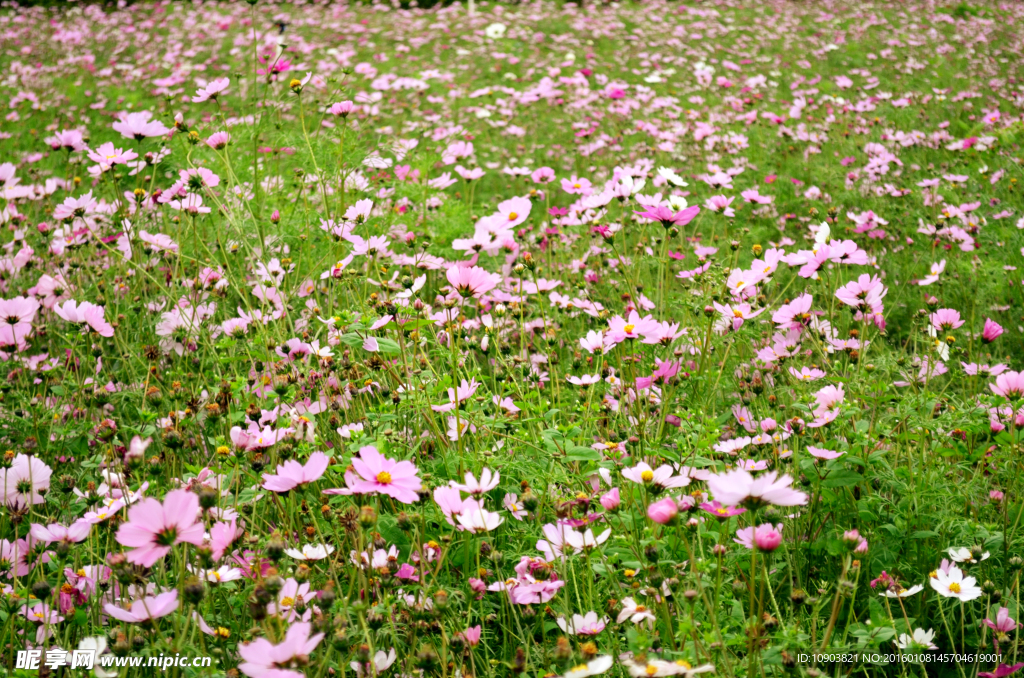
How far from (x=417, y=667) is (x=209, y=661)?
277mm

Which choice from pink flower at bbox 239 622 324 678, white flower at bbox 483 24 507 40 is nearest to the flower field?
pink flower at bbox 239 622 324 678

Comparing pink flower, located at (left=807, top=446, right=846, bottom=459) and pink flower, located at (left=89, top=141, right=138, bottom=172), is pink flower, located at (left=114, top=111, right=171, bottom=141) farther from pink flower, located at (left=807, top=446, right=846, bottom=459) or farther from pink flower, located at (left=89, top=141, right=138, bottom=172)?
pink flower, located at (left=807, top=446, right=846, bottom=459)

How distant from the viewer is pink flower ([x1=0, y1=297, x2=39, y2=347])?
1.59 metres

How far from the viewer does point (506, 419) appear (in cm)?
122

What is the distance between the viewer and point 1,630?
1.07m

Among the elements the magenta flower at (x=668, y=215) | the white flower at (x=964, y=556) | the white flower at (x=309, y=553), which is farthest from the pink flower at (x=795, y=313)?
the white flower at (x=309, y=553)

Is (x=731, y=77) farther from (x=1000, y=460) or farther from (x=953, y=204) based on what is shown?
(x=1000, y=460)

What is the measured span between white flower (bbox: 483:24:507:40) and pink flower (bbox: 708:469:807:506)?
704cm

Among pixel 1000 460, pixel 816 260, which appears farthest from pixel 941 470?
pixel 816 260

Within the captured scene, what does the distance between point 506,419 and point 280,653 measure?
1.97 feet

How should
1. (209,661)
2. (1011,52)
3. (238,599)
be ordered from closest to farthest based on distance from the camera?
(209,661), (238,599), (1011,52)

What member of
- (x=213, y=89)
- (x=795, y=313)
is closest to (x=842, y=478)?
(x=795, y=313)

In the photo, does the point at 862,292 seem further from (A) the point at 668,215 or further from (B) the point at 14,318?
(B) the point at 14,318

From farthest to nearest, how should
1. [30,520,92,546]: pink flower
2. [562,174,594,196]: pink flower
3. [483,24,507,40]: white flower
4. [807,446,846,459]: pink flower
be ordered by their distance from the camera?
[483,24,507,40]: white flower → [562,174,594,196]: pink flower → [807,446,846,459]: pink flower → [30,520,92,546]: pink flower
